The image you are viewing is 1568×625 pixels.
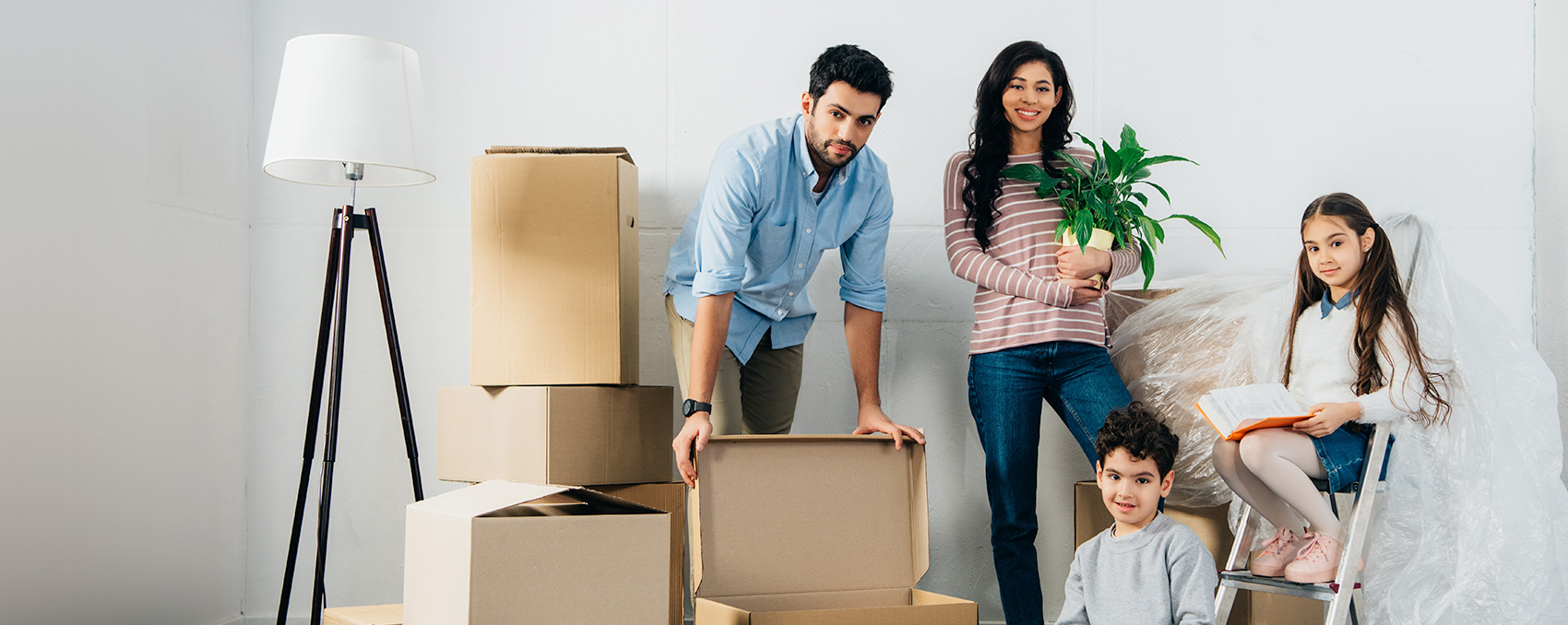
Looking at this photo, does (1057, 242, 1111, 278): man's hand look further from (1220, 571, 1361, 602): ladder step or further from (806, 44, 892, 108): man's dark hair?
(1220, 571, 1361, 602): ladder step

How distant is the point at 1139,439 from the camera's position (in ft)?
4.93

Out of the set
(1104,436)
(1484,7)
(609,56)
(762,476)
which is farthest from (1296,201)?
(609,56)

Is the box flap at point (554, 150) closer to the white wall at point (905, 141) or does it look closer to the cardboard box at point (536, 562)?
the white wall at point (905, 141)

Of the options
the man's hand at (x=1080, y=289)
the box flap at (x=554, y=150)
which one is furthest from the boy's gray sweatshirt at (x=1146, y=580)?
the box flap at (x=554, y=150)

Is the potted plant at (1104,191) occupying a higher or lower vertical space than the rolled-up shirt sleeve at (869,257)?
higher

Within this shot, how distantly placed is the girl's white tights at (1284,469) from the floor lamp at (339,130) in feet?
5.60

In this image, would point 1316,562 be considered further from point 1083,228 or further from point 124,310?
point 124,310

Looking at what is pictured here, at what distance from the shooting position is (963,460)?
2.40 metres

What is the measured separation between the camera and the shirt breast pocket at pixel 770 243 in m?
1.86

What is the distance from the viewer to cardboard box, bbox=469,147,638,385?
1914 mm

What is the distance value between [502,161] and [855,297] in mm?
825

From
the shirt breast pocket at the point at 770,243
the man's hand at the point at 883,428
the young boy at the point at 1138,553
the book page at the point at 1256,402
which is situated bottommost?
the young boy at the point at 1138,553

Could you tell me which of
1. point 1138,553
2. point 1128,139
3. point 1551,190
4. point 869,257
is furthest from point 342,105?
point 1551,190

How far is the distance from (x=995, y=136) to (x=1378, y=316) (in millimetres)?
802
